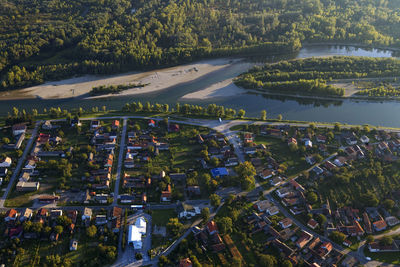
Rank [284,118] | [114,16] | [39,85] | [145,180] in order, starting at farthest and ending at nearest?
1. [114,16]
2. [39,85]
3. [284,118]
4. [145,180]

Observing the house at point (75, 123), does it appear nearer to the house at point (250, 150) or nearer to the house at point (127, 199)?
the house at point (127, 199)

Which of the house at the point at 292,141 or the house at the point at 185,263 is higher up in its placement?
the house at the point at 292,141

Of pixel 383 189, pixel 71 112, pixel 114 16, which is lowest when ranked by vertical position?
pixel 383 189

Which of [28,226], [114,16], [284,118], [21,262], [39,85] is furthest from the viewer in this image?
[114,16]

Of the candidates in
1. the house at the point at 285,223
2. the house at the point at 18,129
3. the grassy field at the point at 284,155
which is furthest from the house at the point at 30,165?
the house at the point at 285,223

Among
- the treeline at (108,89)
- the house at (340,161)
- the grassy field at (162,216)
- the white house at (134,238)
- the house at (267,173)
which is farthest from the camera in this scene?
the treeline at (108,89)

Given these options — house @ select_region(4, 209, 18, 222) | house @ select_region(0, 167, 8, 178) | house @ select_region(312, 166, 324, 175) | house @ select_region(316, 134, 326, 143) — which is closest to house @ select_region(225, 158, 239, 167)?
house @ select_region(312, 166, 324, 175)

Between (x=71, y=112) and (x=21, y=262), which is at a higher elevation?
(x=71, y=112)

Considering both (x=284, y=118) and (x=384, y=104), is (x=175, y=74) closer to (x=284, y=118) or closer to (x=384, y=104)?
(x=284, y=118)

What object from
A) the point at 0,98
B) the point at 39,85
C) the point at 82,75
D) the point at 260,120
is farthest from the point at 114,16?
the point at 260,120
